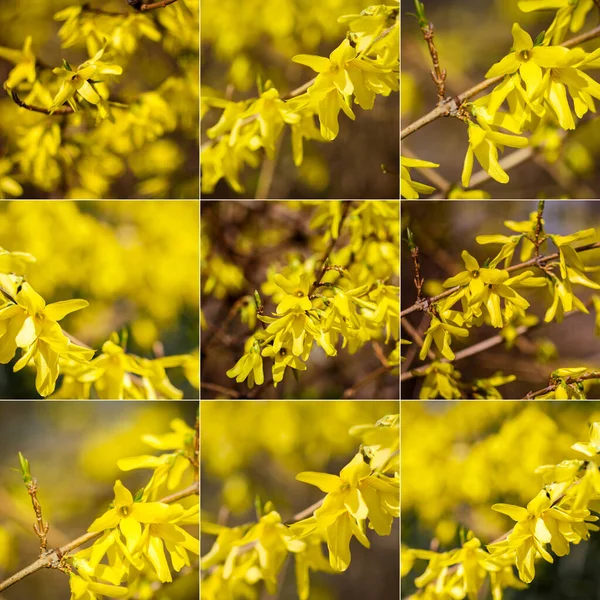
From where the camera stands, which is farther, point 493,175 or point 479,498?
point 479,498

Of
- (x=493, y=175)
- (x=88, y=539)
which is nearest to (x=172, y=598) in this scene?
(x=88, y=539)

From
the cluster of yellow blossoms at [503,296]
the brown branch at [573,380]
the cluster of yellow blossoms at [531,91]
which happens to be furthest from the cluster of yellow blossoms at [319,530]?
the cluster of yellow blossoms at [531,91]

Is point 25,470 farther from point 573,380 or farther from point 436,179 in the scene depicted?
point 573,380

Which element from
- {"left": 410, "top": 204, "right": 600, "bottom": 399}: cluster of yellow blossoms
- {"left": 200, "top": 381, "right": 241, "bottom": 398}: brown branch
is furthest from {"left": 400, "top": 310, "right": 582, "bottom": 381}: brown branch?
{"left": 200, "top": 381, "right": 241, "bottom": 398}: brown branch

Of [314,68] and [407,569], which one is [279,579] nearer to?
[407,569]

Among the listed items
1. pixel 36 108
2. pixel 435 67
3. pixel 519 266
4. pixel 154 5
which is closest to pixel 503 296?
pixel 519 266

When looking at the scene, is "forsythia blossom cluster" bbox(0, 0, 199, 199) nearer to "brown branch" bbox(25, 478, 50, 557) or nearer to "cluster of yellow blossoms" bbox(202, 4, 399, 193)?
"cluster of yellow blossoms" bbox(202, 4, 399, 193)

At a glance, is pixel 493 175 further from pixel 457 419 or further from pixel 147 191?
pixel 147 191

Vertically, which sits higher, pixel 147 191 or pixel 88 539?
pixel 147 191

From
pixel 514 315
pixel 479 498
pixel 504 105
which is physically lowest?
pixel 479 498
